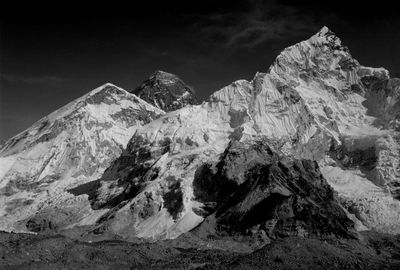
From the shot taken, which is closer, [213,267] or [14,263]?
[14,263]

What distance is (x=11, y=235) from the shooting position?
655 feet

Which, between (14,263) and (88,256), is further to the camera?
(88,256)

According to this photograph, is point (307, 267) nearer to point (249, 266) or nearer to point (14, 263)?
point (249, 266)

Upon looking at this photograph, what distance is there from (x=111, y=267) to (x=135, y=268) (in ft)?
26.2

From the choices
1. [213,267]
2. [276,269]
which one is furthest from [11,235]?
[276,269]

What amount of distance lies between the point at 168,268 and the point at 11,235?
156 feet

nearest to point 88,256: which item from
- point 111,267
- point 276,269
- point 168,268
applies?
point 111,267

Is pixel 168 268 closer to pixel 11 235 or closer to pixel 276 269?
pixel 276 269

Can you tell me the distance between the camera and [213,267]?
652 feet

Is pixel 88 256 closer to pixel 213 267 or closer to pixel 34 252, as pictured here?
pixel 34 252

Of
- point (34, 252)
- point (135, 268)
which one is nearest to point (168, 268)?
point (135, 268)

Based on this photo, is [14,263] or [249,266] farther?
[249,266]

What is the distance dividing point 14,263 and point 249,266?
64.8m

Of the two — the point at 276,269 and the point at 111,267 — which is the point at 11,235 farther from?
the point at 276,269
